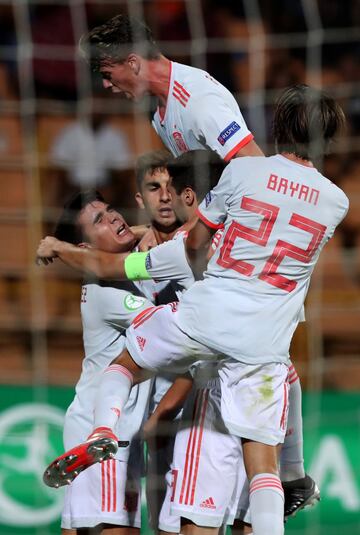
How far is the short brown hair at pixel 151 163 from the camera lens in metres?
3.67

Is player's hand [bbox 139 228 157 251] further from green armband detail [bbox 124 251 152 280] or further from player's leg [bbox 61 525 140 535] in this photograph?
player's leg [bbox 61 525 140 535]

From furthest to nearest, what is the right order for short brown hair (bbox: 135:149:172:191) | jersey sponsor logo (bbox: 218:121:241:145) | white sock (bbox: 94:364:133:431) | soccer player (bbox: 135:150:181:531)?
short brown hair (bbox: 135:149:172:191), soccer player (bbox: 135:150:181:531), jersey sponsor logo (bbox: 218:121:241:145), white sock (bbox: 94:364:133:431)

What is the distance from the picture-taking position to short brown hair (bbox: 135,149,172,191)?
3666 millimetres

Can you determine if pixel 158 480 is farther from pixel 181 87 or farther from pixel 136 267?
pixel 181 87

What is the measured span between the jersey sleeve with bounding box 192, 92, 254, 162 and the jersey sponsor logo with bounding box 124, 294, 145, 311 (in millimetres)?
516

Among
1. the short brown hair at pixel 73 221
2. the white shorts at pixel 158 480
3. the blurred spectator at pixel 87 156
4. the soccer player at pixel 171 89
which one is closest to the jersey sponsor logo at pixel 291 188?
the soccer player at pixel 171 89

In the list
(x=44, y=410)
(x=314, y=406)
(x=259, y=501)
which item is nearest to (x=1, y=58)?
(x=44, y=410)

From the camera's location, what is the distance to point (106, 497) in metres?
3.42

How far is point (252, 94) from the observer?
18.3ft

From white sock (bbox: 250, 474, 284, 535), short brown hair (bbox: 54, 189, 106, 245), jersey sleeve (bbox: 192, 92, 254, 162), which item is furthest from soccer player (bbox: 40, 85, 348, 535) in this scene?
short brown hair (bbox: 54, 189, 106, 245)

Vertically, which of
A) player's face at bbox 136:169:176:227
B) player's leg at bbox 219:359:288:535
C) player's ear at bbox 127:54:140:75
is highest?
player's ear at bbox 127:54:140:75

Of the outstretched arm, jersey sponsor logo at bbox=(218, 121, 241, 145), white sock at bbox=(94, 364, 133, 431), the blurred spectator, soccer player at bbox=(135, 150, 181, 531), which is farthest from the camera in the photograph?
the blurred spectator

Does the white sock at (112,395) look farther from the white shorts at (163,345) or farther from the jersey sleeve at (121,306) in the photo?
the jersey sleeve at (121,306)

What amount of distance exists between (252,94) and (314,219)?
269 centimetres
